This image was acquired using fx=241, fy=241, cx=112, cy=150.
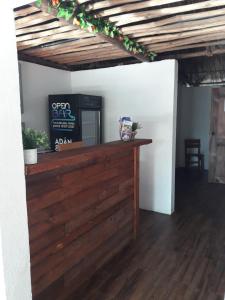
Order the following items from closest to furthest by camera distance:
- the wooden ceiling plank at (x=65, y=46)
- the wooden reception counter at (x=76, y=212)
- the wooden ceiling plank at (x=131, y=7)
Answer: the wooden reception counter at (x=76, y=212)
the wooden ceiling plank at (x=131, y=7)
the wooden ceiling plank at (x=65, y=46)

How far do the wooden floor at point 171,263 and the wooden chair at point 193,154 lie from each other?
9.46 ft

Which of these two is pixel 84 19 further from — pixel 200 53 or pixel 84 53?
pixel 200 53

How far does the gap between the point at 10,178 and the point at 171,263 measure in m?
2.01

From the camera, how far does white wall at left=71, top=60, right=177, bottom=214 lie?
3578 mm

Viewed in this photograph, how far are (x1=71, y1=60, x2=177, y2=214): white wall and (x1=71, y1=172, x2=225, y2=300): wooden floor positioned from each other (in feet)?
1.37

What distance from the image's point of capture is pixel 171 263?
8.21ft

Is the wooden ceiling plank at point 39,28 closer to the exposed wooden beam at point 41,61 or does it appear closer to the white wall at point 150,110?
the exposed wooden beam at point 41,61

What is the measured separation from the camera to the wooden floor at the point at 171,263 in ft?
6.84

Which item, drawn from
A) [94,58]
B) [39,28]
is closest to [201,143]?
[94,58]

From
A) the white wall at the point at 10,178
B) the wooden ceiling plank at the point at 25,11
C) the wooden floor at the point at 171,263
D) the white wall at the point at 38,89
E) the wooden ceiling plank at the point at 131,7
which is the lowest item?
the wooden floor at the point at 171,263

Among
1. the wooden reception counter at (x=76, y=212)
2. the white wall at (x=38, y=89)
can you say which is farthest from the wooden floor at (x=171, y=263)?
the white wall at (x=38, y=89)

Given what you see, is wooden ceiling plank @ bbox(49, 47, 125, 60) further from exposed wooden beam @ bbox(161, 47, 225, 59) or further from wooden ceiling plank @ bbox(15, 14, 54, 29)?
wooden ceiling plank @ bbox(15, 14, 54, 29)

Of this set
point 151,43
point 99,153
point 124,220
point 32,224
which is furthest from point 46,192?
point 151,43

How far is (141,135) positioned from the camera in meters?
3.85
